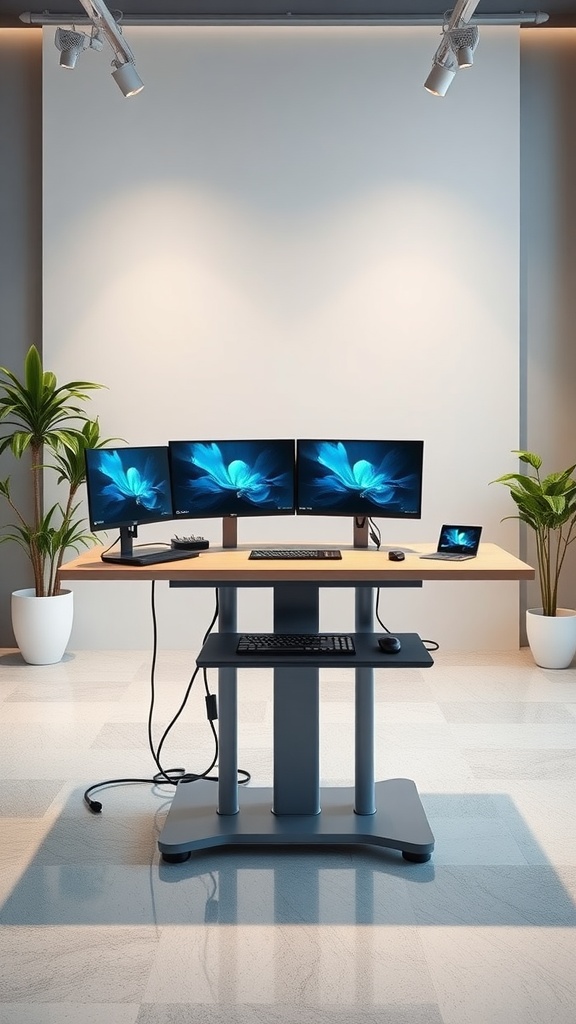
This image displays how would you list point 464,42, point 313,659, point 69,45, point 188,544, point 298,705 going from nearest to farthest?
point 313,659 < point 298,705 < point 188,544 < point 464,42 < point 69,45

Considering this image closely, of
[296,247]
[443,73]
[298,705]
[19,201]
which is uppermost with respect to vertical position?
[443,73]

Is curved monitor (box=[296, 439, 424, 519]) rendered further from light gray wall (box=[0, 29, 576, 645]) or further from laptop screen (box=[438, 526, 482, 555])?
light gray wall (box=[0, 29, 576, 645])

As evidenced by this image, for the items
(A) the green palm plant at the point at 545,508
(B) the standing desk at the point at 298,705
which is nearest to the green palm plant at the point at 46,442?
(B) the standing desk at the point at 298,705

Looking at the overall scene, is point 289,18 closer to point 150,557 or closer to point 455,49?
point 455,49

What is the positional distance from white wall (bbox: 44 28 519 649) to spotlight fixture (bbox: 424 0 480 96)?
4.37 feet

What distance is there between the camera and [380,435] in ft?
19.7

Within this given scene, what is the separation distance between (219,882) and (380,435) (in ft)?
11.2

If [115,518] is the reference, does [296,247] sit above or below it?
above

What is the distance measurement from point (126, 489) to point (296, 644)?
2.64ft

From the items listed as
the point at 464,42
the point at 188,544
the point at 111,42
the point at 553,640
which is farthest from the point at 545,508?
the point at 111,42

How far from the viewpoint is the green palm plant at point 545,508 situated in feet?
18.0

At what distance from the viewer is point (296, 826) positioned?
3293 mm

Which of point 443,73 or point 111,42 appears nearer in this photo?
point 443,73

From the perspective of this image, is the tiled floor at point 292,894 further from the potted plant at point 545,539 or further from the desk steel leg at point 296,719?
the potted plant at point 545,539
